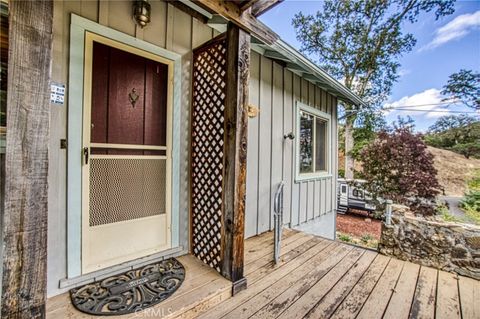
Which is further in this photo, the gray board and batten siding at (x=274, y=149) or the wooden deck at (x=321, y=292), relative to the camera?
the gray board and batten siding at (x=274, y=149)

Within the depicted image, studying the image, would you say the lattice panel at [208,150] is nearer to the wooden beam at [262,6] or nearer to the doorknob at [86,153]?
the wooden beam at [262,6]

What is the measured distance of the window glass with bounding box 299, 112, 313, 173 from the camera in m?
4.39

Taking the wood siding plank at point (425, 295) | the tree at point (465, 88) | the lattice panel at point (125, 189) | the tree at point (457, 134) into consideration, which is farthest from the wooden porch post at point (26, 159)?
the tree at point (457, 134)

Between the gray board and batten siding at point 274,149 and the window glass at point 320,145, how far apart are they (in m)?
0.34

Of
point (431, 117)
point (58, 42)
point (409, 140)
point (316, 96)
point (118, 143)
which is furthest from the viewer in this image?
point (431, 117)

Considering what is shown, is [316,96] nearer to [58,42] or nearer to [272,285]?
[272,285]

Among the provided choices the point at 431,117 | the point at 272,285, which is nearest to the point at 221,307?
the point at 272,285

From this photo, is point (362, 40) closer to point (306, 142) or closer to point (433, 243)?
point (306, 142)

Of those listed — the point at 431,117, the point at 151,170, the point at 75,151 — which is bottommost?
the point at 151,170

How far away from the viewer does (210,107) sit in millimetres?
2385

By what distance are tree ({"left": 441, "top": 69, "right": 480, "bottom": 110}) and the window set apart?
10060 millimetres

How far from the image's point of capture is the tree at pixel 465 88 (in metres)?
9.97

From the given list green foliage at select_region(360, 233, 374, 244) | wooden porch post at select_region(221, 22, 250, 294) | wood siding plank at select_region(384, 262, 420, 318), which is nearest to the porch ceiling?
wooden porch post at select_region(221, 22, 250, 294)

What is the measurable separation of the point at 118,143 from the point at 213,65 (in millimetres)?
1247
